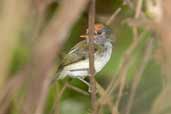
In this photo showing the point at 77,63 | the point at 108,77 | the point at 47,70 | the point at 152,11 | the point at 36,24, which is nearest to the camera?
the point at 47,70

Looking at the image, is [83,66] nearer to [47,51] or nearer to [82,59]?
Answer: [82,59]

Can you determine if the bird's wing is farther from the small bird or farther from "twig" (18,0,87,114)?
"twig" (18,0,87,114)

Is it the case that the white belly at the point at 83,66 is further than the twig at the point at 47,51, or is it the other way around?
the white belly at the point at 83,66

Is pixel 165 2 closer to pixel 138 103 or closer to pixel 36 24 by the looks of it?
pixel 36 24

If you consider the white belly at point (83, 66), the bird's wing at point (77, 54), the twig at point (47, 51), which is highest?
the bird's wing at point (77, 54)

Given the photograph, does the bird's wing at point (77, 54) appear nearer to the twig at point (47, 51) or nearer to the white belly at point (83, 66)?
the white belly at point (83, 66)

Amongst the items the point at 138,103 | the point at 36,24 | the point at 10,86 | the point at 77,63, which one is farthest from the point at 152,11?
the point at 77,63

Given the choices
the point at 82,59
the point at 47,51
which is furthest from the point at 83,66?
the point at 47,51

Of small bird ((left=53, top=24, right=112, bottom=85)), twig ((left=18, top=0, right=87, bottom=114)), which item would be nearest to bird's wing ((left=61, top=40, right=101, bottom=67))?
small bird ((left=53, top=24, right=112, bottom=85))

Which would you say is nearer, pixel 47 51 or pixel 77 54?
pixel 47 51

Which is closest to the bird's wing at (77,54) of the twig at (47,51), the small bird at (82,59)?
the small bird at (82,59)

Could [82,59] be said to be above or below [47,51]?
above
